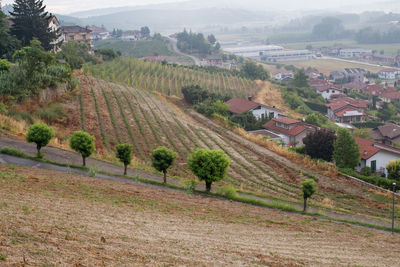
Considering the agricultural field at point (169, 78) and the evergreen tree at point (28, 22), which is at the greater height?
the evergreen tree at point (28, 22)

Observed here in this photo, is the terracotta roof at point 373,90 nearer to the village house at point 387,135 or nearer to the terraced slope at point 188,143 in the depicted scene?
the village house at point 387,135

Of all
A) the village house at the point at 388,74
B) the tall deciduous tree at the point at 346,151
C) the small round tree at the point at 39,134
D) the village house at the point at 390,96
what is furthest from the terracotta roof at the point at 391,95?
the small round tree at the point at 39,134

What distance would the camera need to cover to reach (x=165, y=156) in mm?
20219

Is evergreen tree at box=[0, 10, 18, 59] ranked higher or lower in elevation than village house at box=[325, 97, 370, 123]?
higher

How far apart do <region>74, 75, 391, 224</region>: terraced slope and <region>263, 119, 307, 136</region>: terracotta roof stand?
5.57 meters

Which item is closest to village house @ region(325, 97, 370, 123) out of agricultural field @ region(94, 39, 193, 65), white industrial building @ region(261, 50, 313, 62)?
agricultural field @ region(94, 39, 193, 65)

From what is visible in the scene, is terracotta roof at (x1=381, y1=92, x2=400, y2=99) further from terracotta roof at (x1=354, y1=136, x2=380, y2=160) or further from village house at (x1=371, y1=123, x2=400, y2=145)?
terracotta roof at (x1=354, y1=136, x2=380, y2=160)

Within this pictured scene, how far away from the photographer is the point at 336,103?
206 feet

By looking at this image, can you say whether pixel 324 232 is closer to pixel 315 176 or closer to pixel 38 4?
pixel 315 176

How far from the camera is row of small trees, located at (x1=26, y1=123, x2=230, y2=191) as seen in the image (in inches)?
779

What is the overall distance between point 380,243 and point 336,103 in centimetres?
5012

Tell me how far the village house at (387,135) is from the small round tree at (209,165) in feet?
98.2

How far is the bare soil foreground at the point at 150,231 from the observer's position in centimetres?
930

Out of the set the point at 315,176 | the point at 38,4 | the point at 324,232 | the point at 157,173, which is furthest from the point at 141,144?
the point at 38,4
